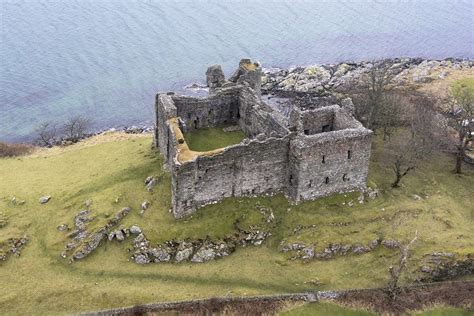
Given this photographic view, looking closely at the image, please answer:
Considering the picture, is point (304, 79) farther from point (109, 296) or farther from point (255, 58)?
point (109, 296)

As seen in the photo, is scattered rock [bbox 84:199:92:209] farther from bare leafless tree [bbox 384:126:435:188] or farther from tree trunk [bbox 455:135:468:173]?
tree trunk [bbox 455:135:468:173]

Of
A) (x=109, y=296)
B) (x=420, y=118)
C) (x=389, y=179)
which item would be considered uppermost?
(x=420, y=118)

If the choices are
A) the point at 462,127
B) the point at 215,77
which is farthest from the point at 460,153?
the point at 215,77

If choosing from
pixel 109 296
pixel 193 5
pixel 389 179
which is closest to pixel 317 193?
pixel 389 179

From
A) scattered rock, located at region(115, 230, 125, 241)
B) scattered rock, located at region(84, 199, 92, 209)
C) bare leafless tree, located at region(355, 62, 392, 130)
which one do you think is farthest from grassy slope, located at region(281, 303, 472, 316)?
bare leafless tree, located at region(355, 62, 392, 130)

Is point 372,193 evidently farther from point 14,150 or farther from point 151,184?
point 14,150
